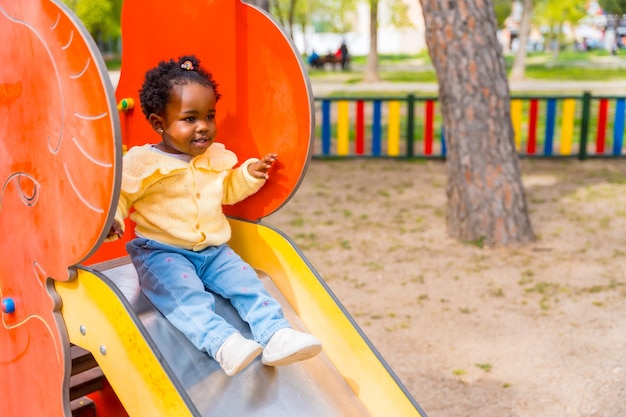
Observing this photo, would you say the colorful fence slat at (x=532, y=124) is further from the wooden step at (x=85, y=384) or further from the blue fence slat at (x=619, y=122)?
the wooden step at (x=85, y=384)

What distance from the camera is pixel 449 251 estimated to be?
16.8 feet

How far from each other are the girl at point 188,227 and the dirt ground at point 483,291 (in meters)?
1.19

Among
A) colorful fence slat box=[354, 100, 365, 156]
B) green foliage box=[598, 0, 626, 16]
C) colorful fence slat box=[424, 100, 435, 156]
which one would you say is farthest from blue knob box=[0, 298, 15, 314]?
green foliage box=[598, 0, 626, 16]

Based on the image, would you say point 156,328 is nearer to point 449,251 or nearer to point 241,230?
point 241,230

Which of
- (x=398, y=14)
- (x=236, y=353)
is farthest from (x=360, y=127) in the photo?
(x=398, y=14)

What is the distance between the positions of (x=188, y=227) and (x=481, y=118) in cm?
336

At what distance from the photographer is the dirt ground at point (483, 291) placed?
10.5 feet

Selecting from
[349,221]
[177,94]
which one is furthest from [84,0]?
[177,94]

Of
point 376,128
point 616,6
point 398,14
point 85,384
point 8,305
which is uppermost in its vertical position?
point 398,14

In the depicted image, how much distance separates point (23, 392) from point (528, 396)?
2.10 meters

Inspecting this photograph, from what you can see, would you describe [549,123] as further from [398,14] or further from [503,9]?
[503,9]

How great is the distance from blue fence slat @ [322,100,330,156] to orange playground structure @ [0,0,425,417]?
542cm

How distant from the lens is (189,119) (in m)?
2.19

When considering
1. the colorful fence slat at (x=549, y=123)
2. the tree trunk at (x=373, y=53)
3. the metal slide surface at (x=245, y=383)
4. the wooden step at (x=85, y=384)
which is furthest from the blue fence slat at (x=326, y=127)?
the tree trunk at (x=373, y=53)
